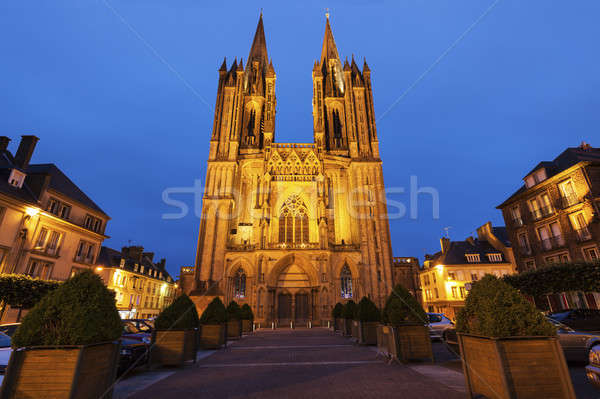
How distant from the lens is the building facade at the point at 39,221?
58.1ft

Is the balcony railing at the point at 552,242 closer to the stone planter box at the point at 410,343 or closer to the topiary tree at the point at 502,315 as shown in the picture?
the stone planter box at the point at 410,343

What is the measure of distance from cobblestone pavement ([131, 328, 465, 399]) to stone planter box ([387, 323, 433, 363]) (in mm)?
410

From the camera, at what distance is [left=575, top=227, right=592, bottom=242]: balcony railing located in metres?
18.8

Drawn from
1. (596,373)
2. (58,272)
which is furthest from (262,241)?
(596,373)

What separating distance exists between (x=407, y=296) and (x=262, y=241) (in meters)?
19.9

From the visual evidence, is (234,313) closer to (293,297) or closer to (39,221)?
(293,297)

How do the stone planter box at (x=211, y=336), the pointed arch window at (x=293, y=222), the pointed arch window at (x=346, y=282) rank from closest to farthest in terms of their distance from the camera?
the stone planter box at (x=211, y=336) < the pointed arch window at (x=346, y=282) < the pointed arch window at (x=293, y=222)

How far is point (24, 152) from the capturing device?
67.1ft

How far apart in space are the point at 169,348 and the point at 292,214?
75.8ft

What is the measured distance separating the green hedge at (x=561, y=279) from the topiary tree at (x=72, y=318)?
65.2ft

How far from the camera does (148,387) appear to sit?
5.73 m

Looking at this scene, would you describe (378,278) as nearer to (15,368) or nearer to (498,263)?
(498,263)

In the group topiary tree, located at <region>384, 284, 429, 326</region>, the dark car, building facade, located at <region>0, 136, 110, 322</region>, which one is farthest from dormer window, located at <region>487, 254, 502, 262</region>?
building facade, located at <region>0, 136, 110, 322</region>

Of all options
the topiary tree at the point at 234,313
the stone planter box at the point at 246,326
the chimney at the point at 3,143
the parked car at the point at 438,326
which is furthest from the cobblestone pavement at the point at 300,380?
the chimney at the point at 3,143
